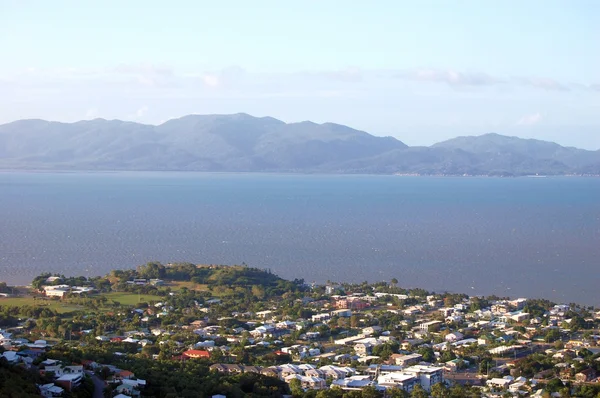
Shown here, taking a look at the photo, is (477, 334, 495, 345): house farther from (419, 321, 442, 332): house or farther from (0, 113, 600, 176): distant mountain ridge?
(0, 113, 600, 176): distant mountain ridge

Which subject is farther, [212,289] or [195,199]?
[195,199]

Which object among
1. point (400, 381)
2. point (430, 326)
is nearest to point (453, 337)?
point (430, 326)

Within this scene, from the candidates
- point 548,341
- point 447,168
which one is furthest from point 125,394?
point 447,168

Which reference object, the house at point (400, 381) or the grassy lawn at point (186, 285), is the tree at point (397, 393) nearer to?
the house at point (400, 381)

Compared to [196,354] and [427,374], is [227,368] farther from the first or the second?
[427,374]

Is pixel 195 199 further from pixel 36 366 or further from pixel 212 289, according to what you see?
pixel 36 366

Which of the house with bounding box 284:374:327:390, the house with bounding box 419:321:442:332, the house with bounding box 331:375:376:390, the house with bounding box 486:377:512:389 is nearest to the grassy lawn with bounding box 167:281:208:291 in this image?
the house with bounding box 419:321:442:332
